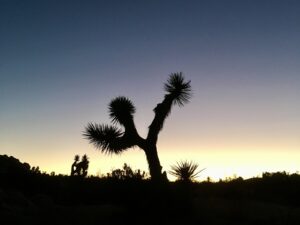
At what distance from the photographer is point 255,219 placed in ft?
34.3

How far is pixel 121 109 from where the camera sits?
15.6 m

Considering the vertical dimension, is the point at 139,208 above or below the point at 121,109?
below

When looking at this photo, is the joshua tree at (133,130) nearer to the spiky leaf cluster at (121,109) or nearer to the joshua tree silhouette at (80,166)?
the spiky leaf cluster at (121,109)

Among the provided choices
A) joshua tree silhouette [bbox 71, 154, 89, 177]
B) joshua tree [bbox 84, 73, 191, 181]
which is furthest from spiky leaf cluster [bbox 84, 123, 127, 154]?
joshua tree silhouette [bbox 71, 154, 89, 177]

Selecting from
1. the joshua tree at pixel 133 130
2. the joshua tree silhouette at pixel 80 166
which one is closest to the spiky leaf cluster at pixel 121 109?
the joshua tree at pixel 133 130

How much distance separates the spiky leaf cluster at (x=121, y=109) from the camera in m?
15.4

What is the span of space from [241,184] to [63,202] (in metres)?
9.19

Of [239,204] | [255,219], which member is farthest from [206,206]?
[255,219]

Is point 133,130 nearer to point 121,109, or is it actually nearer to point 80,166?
point 121,109

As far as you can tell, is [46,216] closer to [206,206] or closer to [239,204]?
[206,206]

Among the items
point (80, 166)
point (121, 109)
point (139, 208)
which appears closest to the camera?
point (139, 208)

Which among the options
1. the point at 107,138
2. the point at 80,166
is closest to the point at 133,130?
the point at 107,138

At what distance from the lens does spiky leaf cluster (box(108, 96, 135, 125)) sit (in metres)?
15.4

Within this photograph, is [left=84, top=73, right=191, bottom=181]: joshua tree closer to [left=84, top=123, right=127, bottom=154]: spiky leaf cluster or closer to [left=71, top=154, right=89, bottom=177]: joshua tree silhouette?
[left=84, top=123, right=127, bottom=154]: spiky leaf cluster
